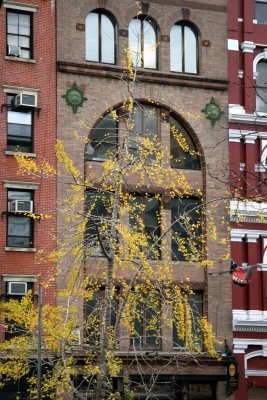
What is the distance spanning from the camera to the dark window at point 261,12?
45.2m

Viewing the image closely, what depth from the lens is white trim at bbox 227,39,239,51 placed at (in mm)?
44250

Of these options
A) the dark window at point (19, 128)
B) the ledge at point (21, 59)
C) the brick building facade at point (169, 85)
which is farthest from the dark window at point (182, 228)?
the ledge at point (21, 59)

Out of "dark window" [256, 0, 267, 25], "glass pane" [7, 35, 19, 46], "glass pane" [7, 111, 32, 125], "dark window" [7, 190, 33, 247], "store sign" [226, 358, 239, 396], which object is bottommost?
"store sign" [226, 358, 239, 396]

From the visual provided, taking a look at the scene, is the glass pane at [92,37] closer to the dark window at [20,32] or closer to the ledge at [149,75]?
the ledge at [149,75]

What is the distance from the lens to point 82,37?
137 feet

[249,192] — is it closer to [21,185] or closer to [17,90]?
[21,185]

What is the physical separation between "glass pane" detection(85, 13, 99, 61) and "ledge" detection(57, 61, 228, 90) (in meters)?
0.73

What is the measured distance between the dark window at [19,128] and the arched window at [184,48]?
6.72 metres

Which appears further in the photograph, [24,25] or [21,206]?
[24,25]

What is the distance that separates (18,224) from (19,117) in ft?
13.2

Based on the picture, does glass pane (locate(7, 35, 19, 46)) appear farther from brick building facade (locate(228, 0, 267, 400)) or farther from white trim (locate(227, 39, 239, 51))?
white trim (locate(227, 39, 239, 51))

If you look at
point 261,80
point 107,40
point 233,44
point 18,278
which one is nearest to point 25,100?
point 107,40

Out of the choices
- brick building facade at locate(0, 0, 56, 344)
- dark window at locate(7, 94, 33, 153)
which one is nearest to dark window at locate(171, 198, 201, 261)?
brick building facade at locate(0, 0, 56, 344)

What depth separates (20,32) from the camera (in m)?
41.1
